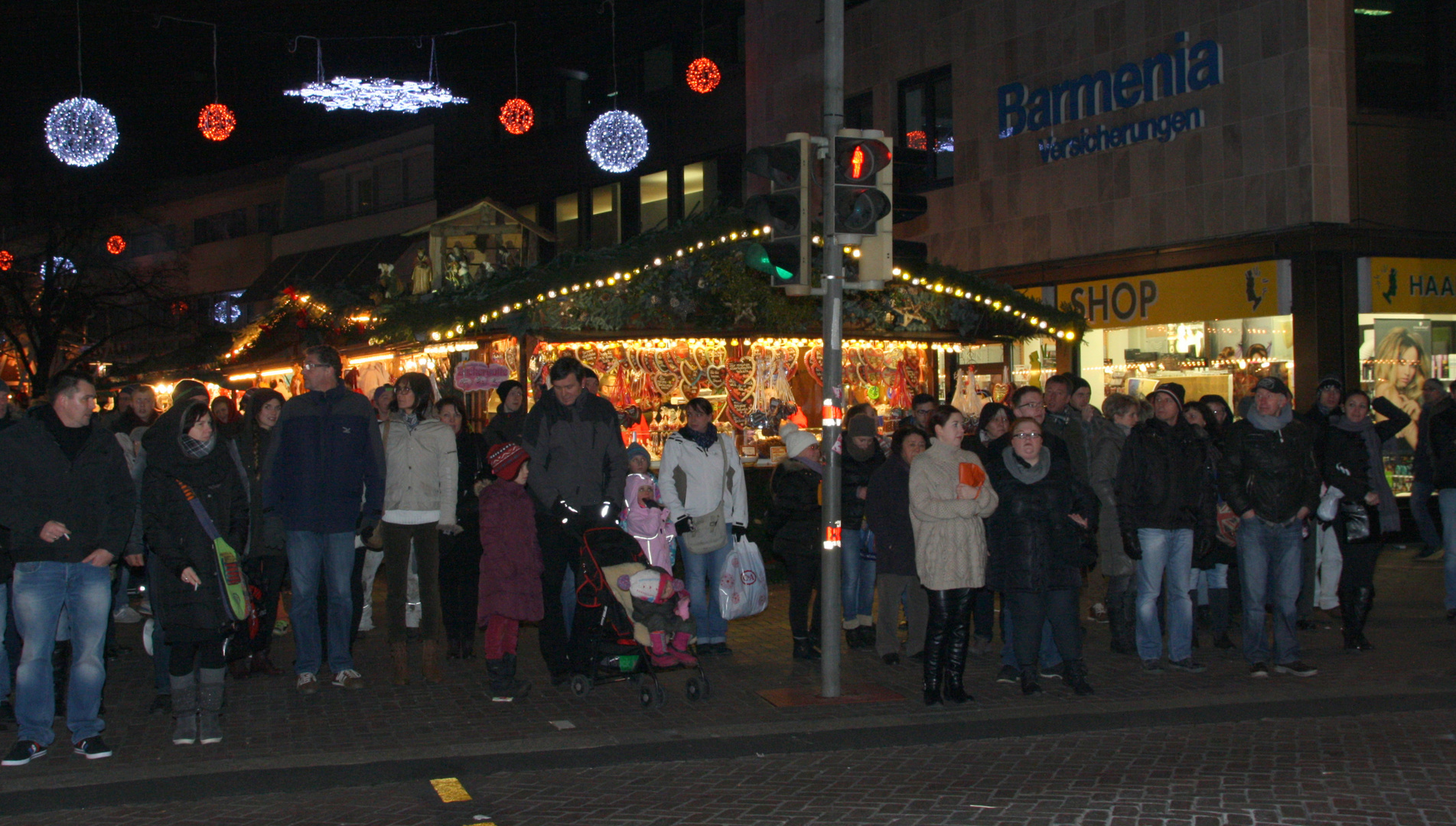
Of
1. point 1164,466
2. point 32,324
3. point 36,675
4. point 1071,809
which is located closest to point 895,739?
point 1071,809

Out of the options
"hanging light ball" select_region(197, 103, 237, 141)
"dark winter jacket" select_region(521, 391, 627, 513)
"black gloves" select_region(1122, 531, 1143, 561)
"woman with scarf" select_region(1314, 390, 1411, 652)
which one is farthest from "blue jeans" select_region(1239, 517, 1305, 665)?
"hanging light ball" select_region(197, 103, 237, 141)

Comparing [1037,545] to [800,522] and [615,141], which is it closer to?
[800,522]

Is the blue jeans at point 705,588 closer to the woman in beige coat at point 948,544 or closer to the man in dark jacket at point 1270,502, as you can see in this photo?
the woman in beige coat at point 948,544

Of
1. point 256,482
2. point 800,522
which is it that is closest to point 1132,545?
point 800,522

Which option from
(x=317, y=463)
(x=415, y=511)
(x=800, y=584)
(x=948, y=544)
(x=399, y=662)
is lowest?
(x=399, y=662)

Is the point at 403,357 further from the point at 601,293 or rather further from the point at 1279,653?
the point at 1279,653

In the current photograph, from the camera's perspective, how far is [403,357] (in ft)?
55.6

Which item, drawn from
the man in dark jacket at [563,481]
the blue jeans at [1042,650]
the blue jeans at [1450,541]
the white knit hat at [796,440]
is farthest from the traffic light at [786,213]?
the blue jeans at [1450,541]

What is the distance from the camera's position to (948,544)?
809cm

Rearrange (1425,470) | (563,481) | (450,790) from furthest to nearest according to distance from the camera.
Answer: (1425,470)
(563,481)
(450,790)

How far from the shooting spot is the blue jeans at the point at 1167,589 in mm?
8992

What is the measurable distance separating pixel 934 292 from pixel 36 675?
459 inches

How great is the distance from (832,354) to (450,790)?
3.46 meters

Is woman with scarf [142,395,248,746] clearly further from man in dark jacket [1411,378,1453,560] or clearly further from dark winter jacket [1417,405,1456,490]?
man in dark jacket [1411,378,1453,560]
